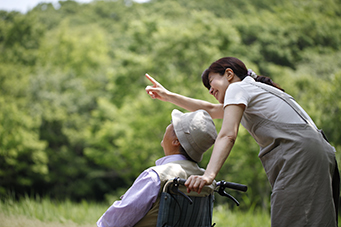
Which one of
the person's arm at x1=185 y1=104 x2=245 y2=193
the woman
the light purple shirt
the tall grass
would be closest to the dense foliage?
the tall grass

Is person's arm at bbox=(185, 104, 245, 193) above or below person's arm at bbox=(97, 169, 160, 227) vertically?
above

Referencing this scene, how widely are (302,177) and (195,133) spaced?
53cm

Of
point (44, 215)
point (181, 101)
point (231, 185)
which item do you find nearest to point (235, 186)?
point (231, 185)

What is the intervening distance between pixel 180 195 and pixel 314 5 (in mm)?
25299

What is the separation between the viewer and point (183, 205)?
58.6 inches

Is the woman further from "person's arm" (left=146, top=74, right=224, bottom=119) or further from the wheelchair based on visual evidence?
"person's arm" (left=146, top=74, right=224, bottom=119)

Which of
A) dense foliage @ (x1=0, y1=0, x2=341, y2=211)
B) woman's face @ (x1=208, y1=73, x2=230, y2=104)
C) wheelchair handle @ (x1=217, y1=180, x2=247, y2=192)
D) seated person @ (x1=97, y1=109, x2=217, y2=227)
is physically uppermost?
woman's face @ (x1=208, y1=73, x2=230, y2=104)

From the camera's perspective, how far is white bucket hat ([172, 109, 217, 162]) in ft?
5.30

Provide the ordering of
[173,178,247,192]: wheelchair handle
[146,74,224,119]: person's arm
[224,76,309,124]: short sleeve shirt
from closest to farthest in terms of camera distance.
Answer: [173,178,247,192]: wheelchair handle < [224,76,309,124]: short sleeve shirt < [146,74,224,119]: person's arm

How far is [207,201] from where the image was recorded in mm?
1645

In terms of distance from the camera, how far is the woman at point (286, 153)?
4.58 feet

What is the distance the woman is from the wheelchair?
0.19m

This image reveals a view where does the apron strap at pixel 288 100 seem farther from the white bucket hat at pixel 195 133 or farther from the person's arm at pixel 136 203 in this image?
the person's arm at pixel 136 203

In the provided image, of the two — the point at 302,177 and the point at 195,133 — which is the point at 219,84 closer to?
the point at 195,133
